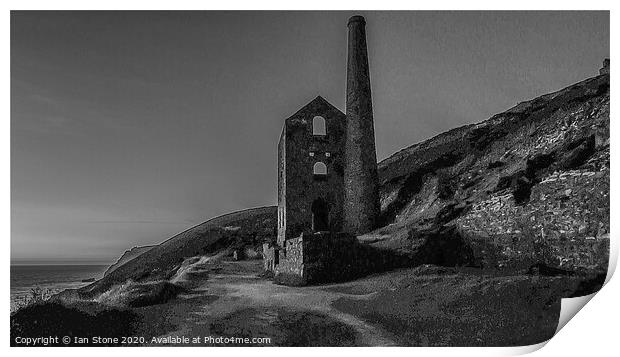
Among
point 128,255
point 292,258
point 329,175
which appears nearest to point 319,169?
point 329,175

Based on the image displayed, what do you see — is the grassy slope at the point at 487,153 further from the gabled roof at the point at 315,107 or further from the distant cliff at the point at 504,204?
the gabled roof at the point at 315,107

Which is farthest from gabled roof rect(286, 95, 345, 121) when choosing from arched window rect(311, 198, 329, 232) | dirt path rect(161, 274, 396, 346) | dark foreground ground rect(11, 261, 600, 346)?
dark foreground ground rect(11, 261, 600, 346)

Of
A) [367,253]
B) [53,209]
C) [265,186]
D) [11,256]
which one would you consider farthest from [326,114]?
[11,256]

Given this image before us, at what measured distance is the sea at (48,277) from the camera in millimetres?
9062

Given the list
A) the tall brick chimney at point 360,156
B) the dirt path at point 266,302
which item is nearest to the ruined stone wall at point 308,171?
the tall brick chimney at point 360,156

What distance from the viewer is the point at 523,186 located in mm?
9859

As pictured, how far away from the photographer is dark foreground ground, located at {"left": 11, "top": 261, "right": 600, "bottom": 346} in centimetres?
869

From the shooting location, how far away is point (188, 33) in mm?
9641

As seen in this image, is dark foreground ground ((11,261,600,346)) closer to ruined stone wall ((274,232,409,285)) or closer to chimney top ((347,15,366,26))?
ruined stone wall ((274,232,409,285))

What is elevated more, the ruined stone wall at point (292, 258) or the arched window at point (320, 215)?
the arched window at point (320, 215)

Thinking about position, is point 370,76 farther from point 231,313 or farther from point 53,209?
point 53,209

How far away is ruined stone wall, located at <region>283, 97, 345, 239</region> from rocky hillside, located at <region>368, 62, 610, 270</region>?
113cm

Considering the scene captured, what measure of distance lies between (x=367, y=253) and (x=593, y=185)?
12.2ft

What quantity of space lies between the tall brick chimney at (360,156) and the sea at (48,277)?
473 centimetres
